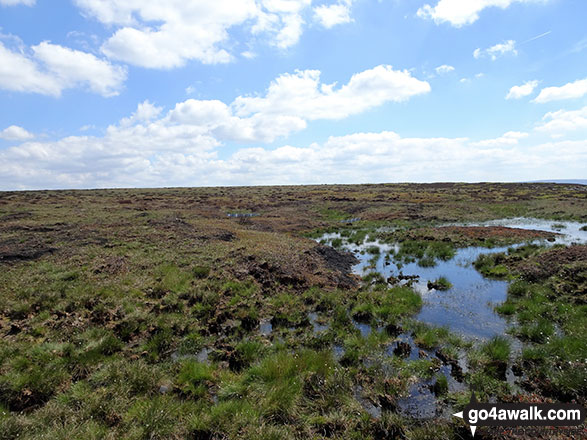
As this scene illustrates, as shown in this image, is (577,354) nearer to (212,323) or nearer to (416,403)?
(416,403)

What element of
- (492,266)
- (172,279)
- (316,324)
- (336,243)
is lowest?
(316,324)

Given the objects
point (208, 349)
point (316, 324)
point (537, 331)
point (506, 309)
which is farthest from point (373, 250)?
point (208, 349)

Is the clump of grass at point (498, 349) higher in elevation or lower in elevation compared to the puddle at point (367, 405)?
higher

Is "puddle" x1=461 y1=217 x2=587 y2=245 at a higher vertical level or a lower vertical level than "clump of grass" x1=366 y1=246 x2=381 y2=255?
higher

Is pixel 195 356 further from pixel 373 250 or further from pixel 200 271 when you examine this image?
pixel 373 250

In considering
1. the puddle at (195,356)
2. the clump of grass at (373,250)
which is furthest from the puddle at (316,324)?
the clump of grass at (373,250)

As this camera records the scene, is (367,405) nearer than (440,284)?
Yes

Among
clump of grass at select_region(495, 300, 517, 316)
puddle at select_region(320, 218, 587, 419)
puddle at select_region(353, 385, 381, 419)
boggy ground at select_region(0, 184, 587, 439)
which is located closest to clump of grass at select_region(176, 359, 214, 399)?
boggy ground at select_region(0, 184, 587, 439)

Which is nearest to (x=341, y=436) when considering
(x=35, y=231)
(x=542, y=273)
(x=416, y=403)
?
(x=416, y=403)

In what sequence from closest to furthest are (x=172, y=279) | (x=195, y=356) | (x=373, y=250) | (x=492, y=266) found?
1. (x=195, y=356)
2. (x=172, y=279)
3. (x=492, y=266)
4. (x=373, y=250)

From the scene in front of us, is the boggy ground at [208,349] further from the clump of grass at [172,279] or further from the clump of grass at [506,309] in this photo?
the clump of grass at [506,309]

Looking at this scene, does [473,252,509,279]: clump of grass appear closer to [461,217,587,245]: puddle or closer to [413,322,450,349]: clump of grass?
[413,322,450,349]: clump of grass

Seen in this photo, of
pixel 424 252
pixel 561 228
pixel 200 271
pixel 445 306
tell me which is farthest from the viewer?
pixel 561 228

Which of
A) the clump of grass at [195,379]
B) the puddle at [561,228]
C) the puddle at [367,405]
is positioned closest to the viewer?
the puddle at [367,405]
